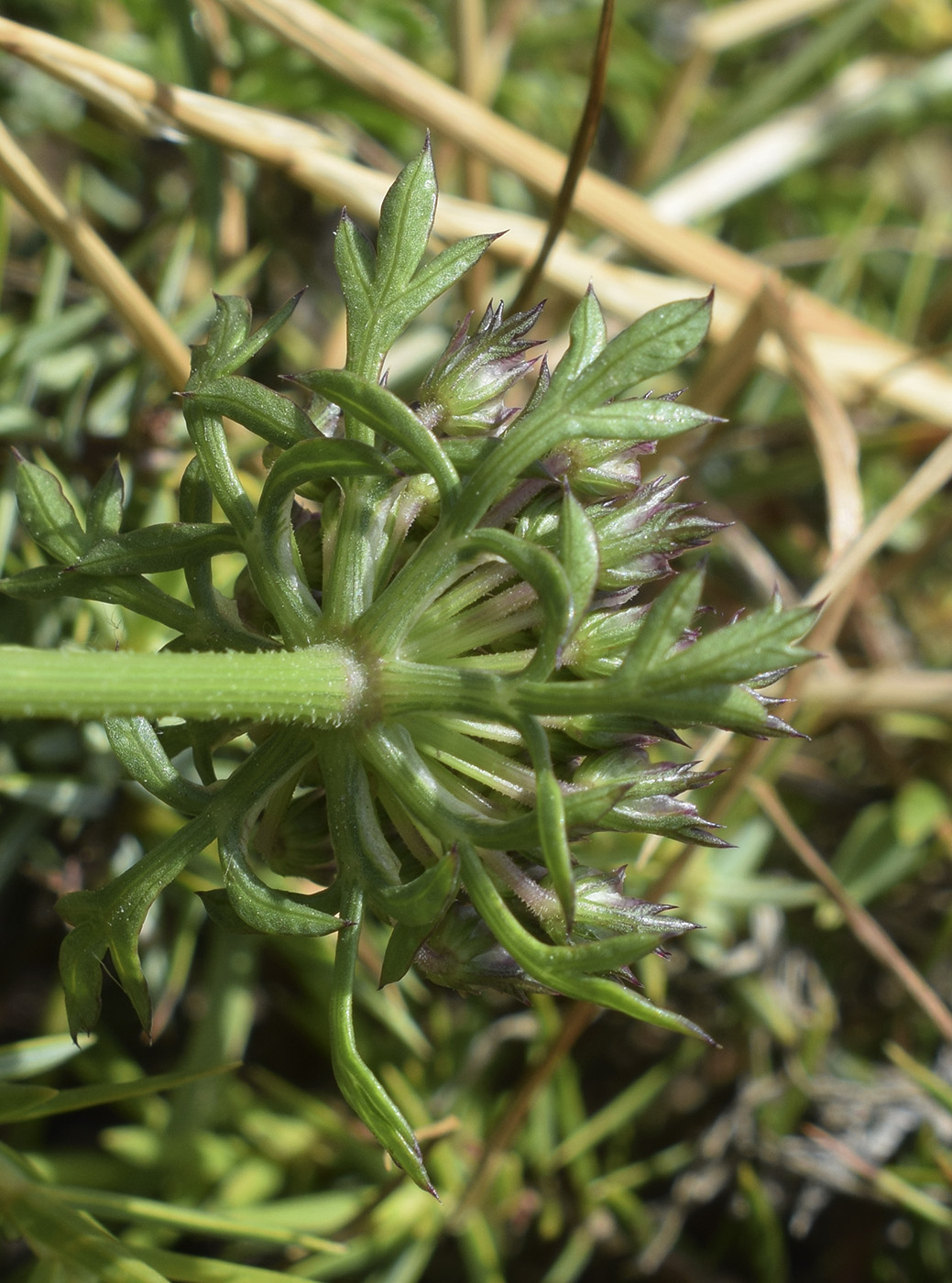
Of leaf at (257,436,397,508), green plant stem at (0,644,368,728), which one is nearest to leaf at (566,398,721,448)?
leaf at (257,436,397,508)

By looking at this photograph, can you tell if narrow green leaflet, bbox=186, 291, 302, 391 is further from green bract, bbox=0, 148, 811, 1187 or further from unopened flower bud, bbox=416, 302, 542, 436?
unopened flower bud, bbox=416, 302, 542, 436

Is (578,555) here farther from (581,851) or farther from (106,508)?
(581,851)

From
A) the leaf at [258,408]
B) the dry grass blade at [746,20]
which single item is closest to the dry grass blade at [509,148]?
the dry grass blade at [746,20]

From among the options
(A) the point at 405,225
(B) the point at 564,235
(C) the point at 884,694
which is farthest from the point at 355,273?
(C) the point at 884,694

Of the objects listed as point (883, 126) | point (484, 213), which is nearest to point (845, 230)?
point (883, 126)

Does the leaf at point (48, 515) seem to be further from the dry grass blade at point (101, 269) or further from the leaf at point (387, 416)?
the dry grass blade at point (101, 269)

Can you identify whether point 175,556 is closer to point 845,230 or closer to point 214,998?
point 214,998
